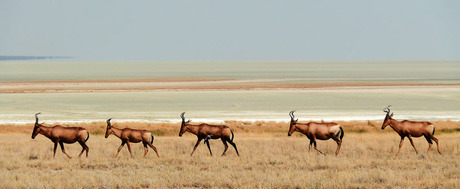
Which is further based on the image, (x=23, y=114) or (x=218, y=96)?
(x=218, y=96)

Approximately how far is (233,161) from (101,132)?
15.3m

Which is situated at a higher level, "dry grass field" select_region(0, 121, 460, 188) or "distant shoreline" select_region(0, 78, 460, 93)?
"distant shoreline" select_region(0, 78, 460, 93)

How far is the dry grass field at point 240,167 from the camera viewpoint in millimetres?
15766

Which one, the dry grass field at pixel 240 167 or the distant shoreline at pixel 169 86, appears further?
the distant shoreline at pixel 169 86

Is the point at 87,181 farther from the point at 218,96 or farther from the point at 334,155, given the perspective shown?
the point at 218,96

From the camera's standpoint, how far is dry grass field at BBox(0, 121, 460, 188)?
51.7 feet

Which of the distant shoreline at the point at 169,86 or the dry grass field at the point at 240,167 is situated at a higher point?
the distant shoreline at the point at 169,86

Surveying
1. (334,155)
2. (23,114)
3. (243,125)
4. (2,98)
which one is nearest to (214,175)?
(334,155)

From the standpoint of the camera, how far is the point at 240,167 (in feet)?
60.5

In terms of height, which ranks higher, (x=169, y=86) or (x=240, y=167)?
(x=169, y=86)

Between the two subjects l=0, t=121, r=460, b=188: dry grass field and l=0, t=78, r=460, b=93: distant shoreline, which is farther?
l=0, t=78, r=460, b=93: distant shoreline

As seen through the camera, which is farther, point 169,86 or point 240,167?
Result: point 169,86

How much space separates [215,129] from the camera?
19594 mm

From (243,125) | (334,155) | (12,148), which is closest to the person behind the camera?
(334,155)
